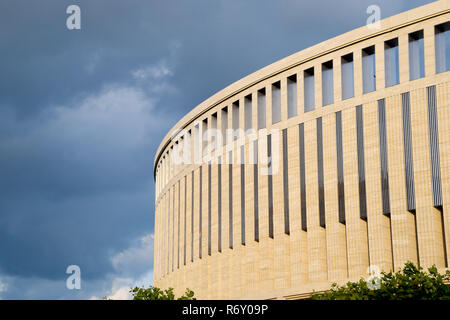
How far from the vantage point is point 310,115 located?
5075 centimetres

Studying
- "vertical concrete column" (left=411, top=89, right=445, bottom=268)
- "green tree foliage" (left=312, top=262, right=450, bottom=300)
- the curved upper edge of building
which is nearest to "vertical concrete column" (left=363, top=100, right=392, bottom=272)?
"vertical concrete column" (left=411, top=89, right=445, bottom=268)

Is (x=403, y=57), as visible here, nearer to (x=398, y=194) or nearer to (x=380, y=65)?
(x=380, y=65)

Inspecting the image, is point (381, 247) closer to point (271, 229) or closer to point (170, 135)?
point (271, 229)

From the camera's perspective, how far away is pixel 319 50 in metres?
50.9

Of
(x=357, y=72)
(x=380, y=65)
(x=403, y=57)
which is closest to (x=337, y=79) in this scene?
(x=357, y=72)

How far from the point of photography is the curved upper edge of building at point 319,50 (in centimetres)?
4484

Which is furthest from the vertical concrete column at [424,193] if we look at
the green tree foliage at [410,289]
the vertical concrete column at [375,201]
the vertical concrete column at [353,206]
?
the green tree foliage at [410,289]

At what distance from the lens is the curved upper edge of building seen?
44.8m

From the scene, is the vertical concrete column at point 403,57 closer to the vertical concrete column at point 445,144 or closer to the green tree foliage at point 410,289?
the vertical concrete column at point 445,144

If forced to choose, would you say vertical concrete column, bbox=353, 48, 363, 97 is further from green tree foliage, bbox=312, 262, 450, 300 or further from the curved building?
green tree foliage, bbox=312, 262, 450, 300

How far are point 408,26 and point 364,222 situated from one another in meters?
13.9

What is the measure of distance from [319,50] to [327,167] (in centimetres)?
930

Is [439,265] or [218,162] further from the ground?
Answer: [218,162]
